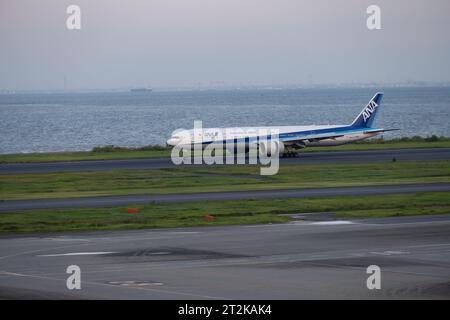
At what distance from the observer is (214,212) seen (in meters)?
46.6

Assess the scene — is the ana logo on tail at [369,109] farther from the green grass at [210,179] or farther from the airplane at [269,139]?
the green grass at [210,179]

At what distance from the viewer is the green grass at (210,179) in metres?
59.9

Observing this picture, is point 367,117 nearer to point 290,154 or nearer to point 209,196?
point 290,154

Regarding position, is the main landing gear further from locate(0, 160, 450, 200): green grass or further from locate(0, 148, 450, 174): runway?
locate(0, 160, 450, 200): green grass

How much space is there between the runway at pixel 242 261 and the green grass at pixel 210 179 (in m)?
18.4

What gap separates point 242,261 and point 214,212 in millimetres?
14550

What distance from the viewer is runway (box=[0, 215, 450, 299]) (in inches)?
1041

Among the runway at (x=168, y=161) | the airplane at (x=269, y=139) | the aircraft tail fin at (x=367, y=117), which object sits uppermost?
the aircraft tail fin at (x=367, y=117)

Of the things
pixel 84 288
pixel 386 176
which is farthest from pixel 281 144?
pixel 84 288

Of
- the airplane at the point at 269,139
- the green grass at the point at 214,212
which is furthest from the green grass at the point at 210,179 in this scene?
the airplane at the point at 269,139

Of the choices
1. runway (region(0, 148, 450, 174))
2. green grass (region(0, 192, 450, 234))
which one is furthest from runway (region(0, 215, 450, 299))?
runway (region(0, 148, 450, 174))

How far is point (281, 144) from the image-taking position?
285 ft
